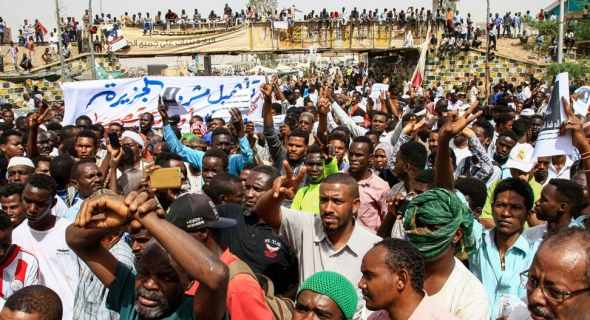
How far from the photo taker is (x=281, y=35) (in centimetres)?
2745

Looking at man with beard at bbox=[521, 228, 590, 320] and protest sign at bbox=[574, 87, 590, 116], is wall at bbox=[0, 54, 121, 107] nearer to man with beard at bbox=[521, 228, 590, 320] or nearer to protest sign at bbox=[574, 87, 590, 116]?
protest sign at bbox=[574, 87, 590, 116]

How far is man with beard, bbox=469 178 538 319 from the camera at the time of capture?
11.6ft

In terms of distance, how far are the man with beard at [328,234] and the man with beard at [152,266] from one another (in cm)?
90

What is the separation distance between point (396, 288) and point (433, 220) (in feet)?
1.81

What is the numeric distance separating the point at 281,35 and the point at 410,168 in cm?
2296

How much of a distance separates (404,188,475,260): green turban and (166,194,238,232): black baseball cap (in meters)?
0.95

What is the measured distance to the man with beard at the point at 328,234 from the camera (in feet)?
11.5

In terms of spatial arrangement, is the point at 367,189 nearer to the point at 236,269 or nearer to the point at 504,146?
the point at 504,146

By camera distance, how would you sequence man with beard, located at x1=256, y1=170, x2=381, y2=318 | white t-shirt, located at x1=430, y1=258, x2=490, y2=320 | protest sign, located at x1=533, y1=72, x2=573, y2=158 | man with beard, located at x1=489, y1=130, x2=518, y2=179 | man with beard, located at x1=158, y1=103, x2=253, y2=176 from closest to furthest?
white t-shirt, located at x1=430, y1=258, x2=490, y2=320 → man with beard, located at x1=256, y1=170, x2=381, y2=318 → protest sign, located at x1=533, y1=72, x2=573, y2=158 → man with beard, located at x1=158, y1=103, x2=253, y2=176 → man with beard, located at x1=489, y1=130, x2=518, y2=179

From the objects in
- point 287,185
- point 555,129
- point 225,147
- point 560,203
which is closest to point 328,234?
point 287,185

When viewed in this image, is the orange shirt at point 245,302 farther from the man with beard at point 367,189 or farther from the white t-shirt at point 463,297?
the man with beard at point 367,189

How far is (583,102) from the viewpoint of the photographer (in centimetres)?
636

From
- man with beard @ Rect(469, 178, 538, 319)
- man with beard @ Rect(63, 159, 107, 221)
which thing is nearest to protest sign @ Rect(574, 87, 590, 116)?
man with beard @ Rect(469, 178, 538, 319)

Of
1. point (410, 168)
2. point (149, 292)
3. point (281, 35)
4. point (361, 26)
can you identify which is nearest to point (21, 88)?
point (281, 35)
